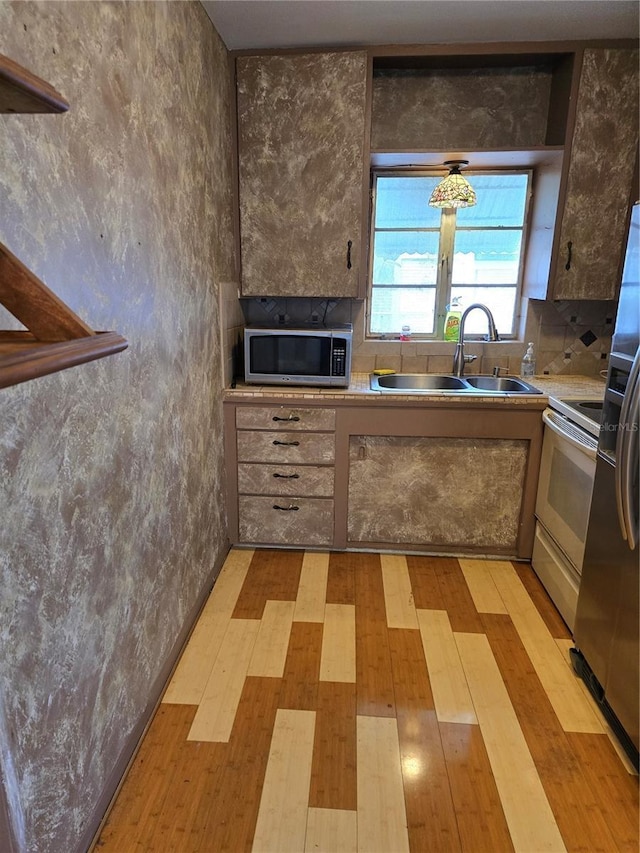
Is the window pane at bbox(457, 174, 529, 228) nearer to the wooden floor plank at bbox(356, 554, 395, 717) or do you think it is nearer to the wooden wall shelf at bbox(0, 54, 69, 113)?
the wooden floor plank at bbox(356, 554, 395, 717)

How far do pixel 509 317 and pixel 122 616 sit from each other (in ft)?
8.95

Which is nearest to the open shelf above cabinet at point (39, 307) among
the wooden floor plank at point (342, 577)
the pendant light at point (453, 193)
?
the wooden floor plank at point (342, 577)

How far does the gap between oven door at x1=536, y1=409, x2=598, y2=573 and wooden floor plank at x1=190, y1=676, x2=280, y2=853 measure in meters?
1.39

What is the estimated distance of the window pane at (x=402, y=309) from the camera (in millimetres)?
3188

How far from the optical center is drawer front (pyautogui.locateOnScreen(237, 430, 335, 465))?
106 inches

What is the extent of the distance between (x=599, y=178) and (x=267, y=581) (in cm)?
259

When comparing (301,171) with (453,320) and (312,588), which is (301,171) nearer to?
(453,320)

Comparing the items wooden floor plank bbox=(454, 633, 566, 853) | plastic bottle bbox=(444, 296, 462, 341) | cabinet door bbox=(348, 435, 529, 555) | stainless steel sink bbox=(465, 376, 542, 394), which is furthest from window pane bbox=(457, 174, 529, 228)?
wooden floor plank bbox=(454, 633, 566, 853)

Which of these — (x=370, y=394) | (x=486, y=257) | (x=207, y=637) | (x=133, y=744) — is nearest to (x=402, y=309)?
(x=486, y=257)

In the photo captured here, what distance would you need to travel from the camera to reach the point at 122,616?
1531 mm

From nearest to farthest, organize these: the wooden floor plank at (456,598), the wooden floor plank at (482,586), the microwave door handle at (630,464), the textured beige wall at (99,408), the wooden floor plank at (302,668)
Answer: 1. the textured beige wall at (99,408)
2. the microwave door handle at (630,464)
3. the wooden floor plank at (302,668)
4. the wooden floor plank at (456,598)
5. the wooden floor plank at (482,586)

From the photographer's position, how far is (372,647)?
6.98ft

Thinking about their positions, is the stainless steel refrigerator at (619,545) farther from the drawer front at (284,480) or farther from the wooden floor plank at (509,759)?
the drawer front at (284,480)

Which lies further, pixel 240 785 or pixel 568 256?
pixel 568 256
